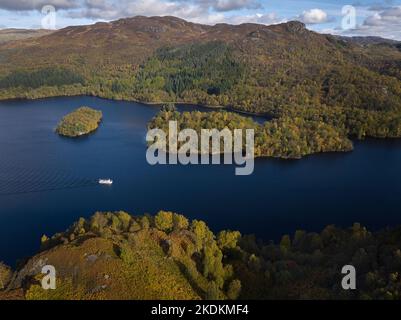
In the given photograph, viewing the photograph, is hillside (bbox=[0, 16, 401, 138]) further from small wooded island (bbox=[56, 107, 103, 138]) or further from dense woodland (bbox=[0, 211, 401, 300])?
dense woodland (bbox=[0, 211, 401, 300])

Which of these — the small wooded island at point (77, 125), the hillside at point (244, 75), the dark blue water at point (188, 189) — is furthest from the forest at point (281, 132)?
the small wooded island at point (77, 125)

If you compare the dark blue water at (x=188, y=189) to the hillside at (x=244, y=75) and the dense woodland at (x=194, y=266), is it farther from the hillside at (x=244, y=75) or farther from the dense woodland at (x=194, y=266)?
the hillside at (x=244, y=75)

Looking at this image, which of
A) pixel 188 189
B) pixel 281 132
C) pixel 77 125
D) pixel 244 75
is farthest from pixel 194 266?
pixel 244 75

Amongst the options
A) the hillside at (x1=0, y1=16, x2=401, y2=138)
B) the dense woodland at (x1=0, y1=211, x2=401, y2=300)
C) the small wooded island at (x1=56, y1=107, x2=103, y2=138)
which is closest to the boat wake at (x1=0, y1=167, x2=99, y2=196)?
the dense woodland at (x1=0, y1=211, x2=401, y2=300)

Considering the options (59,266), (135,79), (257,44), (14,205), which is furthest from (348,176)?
(257,44)

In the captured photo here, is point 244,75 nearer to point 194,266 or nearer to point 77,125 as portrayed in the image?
point 77,125

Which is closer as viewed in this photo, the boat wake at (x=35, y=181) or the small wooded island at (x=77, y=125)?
the boat wake at (x=35, y=181)

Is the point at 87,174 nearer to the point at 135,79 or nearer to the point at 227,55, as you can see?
the point at 135,79
